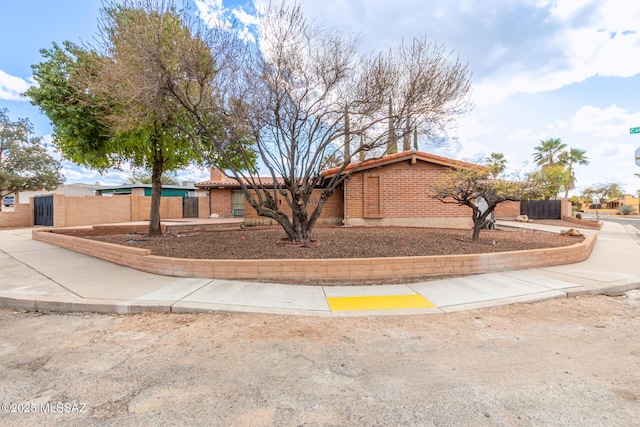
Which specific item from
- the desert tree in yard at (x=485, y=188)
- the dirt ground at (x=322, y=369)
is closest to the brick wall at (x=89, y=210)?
the dirt ground at (x=322, y=369)

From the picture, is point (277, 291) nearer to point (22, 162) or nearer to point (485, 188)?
point (485, 188)

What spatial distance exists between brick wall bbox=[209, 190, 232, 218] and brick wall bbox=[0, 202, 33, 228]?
1093cm

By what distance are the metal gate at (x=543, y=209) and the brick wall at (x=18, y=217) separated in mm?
33561

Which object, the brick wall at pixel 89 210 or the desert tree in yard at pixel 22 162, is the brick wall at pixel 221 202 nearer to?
the brick wall at pixel 89 210

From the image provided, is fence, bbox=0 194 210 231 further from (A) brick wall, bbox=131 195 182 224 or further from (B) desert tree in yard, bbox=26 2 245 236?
(B) desert tree in yard, bbox=26 2 245 236

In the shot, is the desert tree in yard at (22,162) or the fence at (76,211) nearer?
the fence at (76,211)

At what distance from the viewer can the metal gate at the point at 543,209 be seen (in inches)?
883

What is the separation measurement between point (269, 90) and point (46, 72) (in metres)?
6.08

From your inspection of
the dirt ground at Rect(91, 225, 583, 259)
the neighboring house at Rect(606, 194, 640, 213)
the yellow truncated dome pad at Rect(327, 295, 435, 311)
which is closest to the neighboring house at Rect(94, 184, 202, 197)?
the dirt ground at Rect(91, 225, 583, 259)

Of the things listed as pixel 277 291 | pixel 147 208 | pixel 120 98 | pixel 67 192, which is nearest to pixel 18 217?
pixel 147 208

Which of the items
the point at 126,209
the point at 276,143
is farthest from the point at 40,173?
the point at 276,143

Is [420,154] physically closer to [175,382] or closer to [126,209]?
[175,382]

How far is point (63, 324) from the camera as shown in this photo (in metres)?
4.01

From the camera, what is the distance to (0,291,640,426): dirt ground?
226 cm
